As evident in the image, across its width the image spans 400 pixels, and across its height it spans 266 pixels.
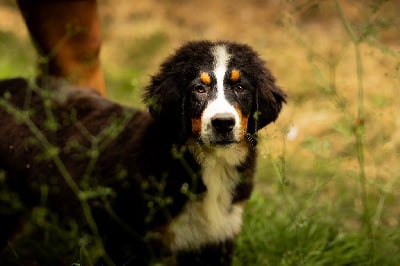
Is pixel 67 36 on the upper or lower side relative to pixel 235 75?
upper

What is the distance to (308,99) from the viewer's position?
4.98 meters

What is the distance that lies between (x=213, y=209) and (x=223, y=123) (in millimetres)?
591

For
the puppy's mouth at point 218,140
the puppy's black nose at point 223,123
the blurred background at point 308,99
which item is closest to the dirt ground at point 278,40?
the blurred background at point 308,99

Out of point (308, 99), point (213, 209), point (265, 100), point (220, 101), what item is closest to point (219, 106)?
point (220, 101)

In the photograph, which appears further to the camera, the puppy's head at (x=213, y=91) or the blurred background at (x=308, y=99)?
the blurred background at (x=308, y=99)

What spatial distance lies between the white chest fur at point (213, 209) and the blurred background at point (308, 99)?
0.75 ft

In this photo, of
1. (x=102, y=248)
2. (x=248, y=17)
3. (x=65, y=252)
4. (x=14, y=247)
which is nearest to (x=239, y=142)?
(x=102, y=248)

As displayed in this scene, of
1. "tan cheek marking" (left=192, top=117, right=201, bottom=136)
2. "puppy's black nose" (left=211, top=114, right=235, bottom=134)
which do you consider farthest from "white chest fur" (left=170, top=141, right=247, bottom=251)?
"puppy's black nose" (left=211, top=114, right=235, bottom=134)

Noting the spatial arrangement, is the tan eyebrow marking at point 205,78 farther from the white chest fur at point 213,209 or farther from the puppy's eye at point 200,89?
the white chest fur at point 213,209

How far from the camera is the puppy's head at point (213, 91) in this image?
11.7 feet

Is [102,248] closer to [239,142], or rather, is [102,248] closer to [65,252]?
[65,252]

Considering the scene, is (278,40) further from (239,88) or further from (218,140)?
(218,140)

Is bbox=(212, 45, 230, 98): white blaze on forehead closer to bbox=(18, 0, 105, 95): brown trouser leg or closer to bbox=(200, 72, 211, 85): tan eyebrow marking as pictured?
bbox=(200, 72, 211, 85): tan eyebrow marking

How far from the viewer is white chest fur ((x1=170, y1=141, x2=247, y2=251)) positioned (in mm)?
3725
